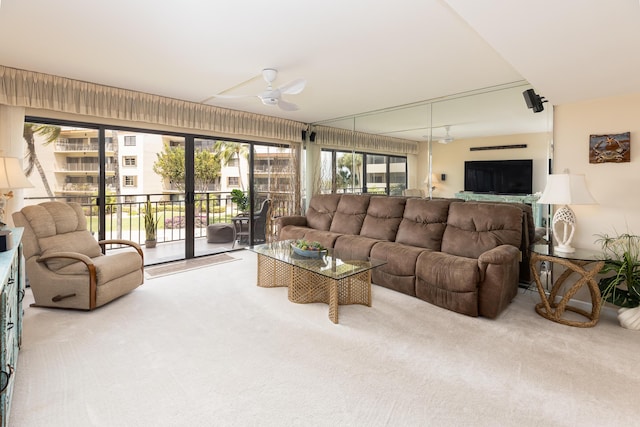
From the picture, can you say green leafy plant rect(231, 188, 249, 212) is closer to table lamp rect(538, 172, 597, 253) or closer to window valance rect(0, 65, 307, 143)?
window valance rect(0, 65, 307, 143)

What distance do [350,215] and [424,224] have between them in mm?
1221

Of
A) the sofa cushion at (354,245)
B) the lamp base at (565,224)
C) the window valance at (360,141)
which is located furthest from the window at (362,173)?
the lamp base at (565,224)

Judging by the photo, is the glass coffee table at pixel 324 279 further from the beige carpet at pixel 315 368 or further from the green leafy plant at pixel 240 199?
the green leafy plant at pixel 240 199

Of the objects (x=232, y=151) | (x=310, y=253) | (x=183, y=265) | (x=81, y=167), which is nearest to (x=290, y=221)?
(x=183, y=265)

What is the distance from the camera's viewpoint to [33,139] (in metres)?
3.89

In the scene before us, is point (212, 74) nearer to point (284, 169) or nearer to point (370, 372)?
point (284, 169)

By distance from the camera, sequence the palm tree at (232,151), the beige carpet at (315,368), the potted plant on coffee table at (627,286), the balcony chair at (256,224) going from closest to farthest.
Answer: the beige carpet at (315,368) → the potted plant on coffee table at (627,286) → the palm tree at (232,151) → the balcony chair at (256,224)

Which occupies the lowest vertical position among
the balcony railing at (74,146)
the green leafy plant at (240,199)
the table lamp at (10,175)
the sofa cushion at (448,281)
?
the sofa cushion at (448,281)

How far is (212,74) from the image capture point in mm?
3533

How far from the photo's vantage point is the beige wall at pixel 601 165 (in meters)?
3.02

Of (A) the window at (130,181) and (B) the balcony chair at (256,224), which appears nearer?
(A) the window at (130,181)

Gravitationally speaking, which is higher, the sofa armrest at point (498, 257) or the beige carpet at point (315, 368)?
the sofa armrest at point (498, 257)

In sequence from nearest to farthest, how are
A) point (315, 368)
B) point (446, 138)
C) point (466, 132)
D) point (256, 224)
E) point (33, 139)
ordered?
point (315, 368)
point (33, 139)
point (466, 132)
point (446, 138)
point (256, 224)

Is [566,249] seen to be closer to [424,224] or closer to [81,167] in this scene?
[424,224]
